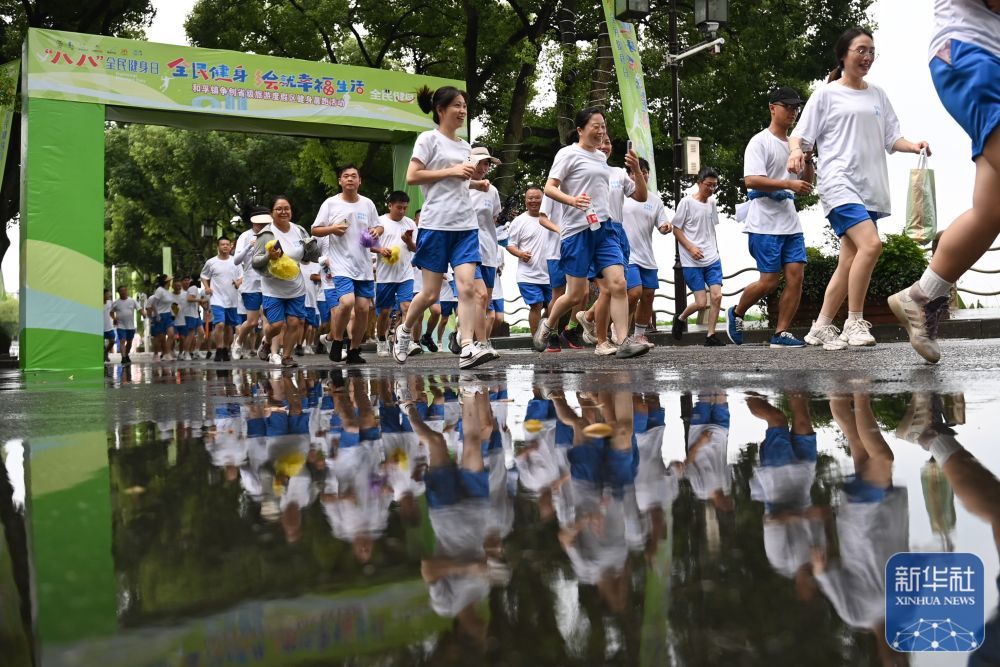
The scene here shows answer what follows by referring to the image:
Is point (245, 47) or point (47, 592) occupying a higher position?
point (245, 47)

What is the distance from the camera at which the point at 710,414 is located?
3586mm

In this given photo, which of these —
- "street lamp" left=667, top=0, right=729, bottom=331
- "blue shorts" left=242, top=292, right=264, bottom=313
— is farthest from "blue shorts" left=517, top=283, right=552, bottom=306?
"blue shorts" left=242, top=292, right=264, bottom=313

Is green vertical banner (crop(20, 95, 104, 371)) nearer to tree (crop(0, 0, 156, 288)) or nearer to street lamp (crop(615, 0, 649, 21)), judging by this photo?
tree (crop(0, 0, 156, 288))

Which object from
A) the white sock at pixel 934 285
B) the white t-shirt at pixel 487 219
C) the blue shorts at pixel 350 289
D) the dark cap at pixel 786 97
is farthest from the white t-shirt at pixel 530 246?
the white sock at pixel 934 285

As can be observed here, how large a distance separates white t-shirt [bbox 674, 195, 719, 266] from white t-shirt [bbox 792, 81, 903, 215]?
15.7ft

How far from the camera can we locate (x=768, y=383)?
491cm

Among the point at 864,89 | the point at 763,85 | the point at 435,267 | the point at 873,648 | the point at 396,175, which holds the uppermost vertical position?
the point at 763,85

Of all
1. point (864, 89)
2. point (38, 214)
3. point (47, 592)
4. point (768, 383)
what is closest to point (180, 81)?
point (38, 214)

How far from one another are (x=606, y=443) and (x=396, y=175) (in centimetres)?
1757

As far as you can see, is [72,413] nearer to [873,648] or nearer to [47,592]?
[47,592]

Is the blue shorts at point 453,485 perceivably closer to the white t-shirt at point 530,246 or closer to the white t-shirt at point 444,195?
the white t-shirt at point 444,195

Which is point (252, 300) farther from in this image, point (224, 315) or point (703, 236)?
point (703, 236)

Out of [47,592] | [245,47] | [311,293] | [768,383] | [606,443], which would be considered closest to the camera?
[47,592]

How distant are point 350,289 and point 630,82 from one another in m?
7.18
